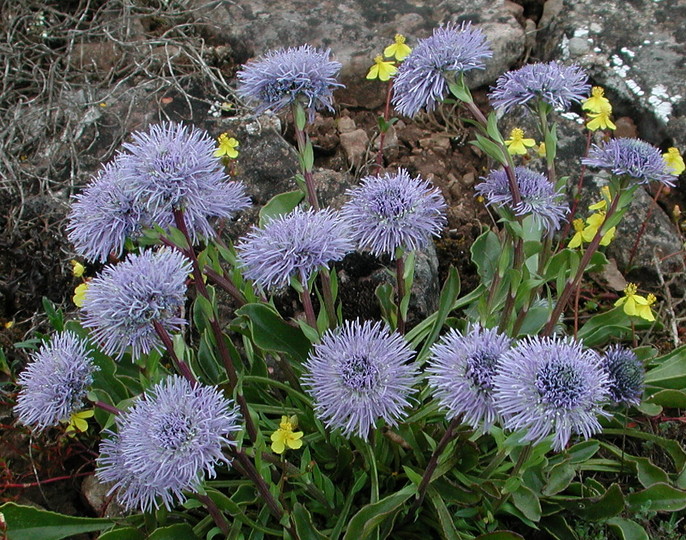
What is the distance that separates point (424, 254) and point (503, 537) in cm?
125

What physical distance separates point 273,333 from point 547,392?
1014 mm

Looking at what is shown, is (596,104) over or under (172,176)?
under

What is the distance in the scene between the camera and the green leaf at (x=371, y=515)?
1.84m

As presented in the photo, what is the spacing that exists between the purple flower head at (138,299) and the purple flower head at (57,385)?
20 cm

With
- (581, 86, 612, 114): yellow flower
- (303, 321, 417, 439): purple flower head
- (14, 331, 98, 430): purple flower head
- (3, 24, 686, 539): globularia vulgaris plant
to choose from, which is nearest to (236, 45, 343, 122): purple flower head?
(3, 24, 686, 539): globularia vulgaris plant

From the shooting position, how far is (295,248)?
180cm

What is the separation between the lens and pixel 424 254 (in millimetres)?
2889

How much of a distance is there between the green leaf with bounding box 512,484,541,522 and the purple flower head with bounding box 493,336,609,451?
0.50 meters

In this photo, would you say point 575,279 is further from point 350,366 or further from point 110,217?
point 110,217

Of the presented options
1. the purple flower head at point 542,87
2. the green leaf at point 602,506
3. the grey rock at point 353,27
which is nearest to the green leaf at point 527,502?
the green leaf at point 602,506

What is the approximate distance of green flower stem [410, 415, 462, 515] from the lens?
5.66 ft

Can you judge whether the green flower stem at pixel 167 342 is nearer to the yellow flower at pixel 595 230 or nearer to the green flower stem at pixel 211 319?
the green flower stem at pixel 211 319

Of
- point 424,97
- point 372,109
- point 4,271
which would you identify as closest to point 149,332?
point 424,97

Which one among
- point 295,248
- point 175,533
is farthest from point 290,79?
point 175,533
